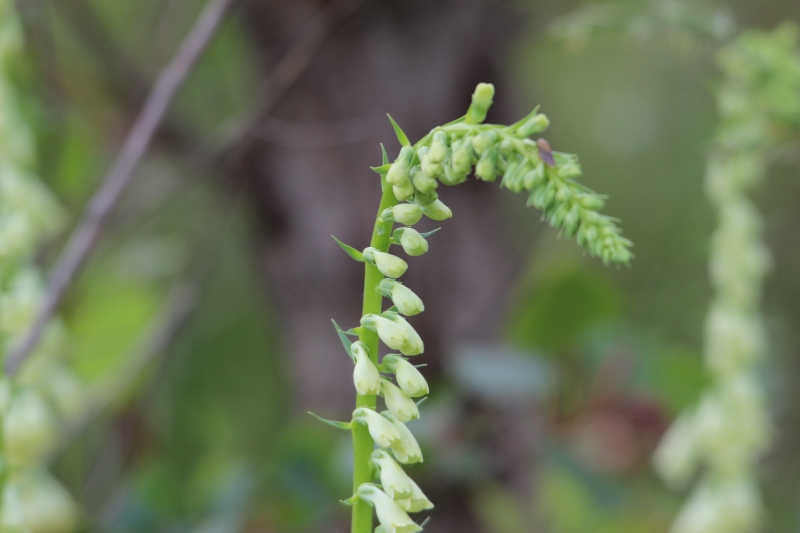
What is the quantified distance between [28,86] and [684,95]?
156 centimetres

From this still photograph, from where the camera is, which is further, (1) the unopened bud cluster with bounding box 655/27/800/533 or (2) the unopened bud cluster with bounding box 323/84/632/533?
(1) the unopened bud cluster with bounding box 655/27/800/533

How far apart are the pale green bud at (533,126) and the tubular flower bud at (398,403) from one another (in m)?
0.11

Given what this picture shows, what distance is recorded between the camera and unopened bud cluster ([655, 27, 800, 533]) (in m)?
0.62

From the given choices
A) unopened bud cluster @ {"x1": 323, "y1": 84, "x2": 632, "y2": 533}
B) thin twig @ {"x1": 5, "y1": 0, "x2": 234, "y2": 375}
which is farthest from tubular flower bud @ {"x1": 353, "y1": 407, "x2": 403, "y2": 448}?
thin twig @ {"x1": 5, "y1": 0, "x2": 234, "y2": 375}

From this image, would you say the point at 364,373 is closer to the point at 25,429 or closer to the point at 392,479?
the point at 392,479

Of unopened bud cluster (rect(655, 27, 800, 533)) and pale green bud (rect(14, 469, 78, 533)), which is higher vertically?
unopened bud cluster (rect(655, 27, 800, 533))

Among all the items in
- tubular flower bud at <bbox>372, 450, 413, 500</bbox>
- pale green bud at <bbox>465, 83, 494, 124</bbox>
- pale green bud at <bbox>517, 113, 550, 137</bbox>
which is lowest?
tubular flower bud at <bbox>372, 450, 413, 500</bbox>

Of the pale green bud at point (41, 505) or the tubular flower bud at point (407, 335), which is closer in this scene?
the tubular flower bud at point (407, 335)

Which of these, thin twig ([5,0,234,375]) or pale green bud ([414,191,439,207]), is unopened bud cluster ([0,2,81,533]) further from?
pale green bud ([414,191,439,207])

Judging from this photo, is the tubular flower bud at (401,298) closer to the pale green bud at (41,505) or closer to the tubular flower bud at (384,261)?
the tubular flower bud at (384,261)

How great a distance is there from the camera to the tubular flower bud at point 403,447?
0.96 feet

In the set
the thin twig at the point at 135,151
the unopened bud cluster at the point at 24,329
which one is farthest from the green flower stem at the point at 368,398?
the thin twig at the point at 135,151

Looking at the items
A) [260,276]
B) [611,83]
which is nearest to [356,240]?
[260,276]

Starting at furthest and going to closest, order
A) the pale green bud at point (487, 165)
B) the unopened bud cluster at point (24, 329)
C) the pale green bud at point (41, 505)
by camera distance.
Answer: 1. the pale green bud at point (41, 505)
2. the unopened bud cluster at point (24, 329)
3. the pale green bud at point (487, 165)
